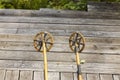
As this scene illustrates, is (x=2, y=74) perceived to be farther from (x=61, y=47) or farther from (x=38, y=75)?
(x=61, y=47)

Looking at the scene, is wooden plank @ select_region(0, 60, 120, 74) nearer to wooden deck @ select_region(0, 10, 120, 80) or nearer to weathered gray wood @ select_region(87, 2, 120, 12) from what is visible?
wooden deck @ select_region(0, 10, 120, 80)

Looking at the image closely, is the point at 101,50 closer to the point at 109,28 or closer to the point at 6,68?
the point at 109,28

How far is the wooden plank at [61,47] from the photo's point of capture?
4.43 metres

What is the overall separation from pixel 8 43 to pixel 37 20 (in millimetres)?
1138

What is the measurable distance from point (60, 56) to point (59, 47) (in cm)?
27

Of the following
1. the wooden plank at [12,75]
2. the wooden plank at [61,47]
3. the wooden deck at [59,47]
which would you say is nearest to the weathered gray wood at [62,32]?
the wooden deck at [59,47]

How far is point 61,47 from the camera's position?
4.51 metres

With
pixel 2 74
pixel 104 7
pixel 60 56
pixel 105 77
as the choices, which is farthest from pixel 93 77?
pixel 104 7

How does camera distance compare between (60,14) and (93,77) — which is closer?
(93,77)

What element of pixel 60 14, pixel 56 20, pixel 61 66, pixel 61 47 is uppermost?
pixel 60 14

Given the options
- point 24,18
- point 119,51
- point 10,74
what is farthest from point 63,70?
point 24,18

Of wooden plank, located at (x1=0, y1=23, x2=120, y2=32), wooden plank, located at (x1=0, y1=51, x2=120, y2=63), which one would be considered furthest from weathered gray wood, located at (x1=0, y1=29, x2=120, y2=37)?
wooden plank, located at (x1=0, y1=51, x2=120, y2=63)

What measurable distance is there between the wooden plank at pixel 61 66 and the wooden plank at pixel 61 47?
37cm

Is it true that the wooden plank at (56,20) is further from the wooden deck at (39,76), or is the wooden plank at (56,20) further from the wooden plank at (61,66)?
the wooden deck at (39,76)
